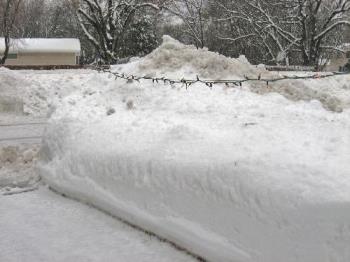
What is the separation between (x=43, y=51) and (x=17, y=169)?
40.7 m

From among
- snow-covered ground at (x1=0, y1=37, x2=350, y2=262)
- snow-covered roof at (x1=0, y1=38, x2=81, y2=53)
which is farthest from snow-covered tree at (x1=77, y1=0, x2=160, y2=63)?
snow-covered ground at (x1=0, y1=37, x2=350, y2=262)

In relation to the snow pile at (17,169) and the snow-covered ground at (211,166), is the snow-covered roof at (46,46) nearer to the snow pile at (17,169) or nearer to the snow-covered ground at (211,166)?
the snow pile at (17,169)

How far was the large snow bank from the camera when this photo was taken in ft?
16.2

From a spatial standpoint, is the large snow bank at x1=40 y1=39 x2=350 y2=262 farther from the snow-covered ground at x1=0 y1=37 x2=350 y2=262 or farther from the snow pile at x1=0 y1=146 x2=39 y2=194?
the snow pile at x1=0 y1=146 x2=39 y2=194

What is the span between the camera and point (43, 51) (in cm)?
4809

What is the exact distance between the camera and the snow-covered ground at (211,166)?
4.95 m

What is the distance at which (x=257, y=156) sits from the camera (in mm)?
5707

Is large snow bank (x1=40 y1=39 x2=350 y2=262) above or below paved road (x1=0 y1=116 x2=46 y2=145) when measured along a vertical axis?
above

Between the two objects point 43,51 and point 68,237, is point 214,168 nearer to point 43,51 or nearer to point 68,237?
point 68,237

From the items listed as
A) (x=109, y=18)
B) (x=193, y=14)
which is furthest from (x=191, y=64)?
(x=193, y=14)

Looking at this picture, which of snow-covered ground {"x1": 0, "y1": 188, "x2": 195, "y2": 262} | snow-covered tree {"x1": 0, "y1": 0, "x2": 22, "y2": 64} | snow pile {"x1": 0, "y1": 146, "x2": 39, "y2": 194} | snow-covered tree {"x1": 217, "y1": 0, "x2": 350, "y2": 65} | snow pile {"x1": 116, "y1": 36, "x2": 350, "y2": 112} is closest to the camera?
snow-covered ground {"x1": 0, "y1": 188, "x2": 195, "y2": 262}

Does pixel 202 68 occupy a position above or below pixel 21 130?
above

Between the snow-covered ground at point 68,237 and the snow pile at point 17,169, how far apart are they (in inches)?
28.9

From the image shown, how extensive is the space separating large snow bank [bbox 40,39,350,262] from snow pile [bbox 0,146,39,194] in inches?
12.5
